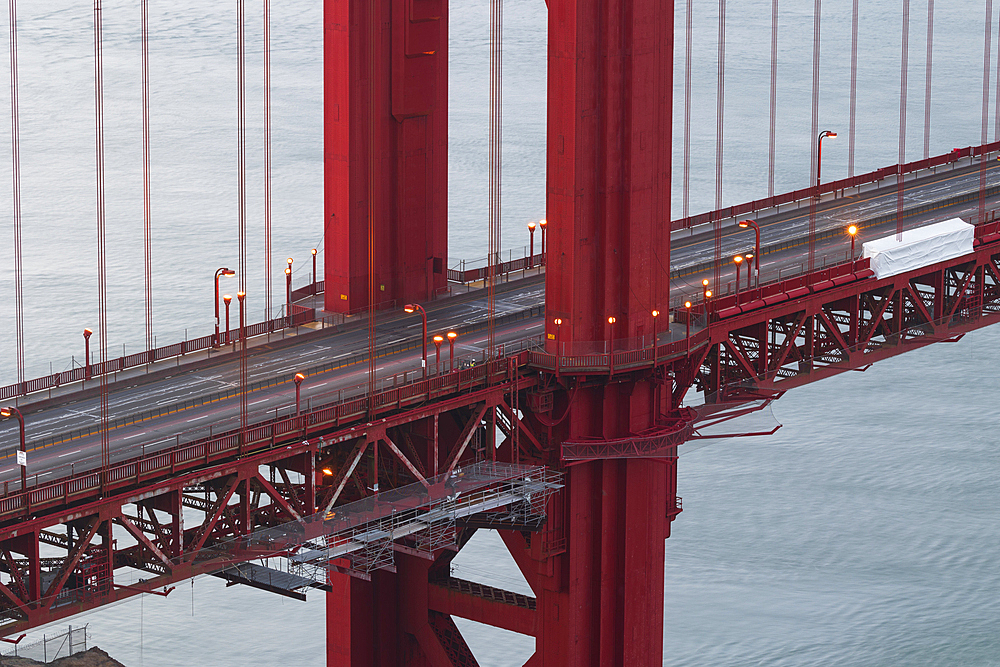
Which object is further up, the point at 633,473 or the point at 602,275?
the point at 602,275

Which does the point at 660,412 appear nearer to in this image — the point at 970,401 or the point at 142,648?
the point at 142,648

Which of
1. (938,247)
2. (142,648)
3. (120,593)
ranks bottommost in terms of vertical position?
(142,648)

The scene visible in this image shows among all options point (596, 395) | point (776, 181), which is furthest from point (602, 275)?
point (776, 181)

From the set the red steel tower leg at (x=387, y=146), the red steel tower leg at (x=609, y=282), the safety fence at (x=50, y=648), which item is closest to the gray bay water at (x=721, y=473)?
the safety fence at (x=50, y=648)

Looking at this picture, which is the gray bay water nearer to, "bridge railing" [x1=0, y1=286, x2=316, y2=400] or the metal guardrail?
the metal guardrail

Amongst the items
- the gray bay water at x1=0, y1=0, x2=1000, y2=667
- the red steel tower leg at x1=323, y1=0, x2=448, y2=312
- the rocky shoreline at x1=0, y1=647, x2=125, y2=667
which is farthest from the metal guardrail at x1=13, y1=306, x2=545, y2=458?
the gray bay water at x1=0, y1=0, x2=1000, y2=667

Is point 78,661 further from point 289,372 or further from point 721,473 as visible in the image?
point 721,473
